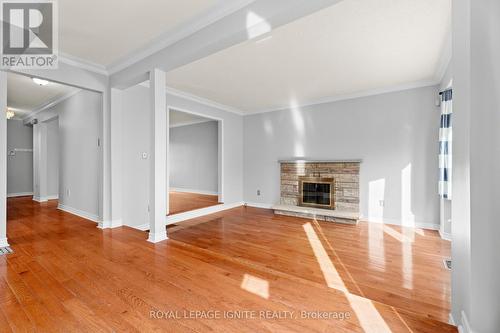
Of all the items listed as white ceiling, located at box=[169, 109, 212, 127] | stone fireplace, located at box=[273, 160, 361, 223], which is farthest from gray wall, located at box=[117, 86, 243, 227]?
stone fireplace, located at box=[273, 160, 361, 223]

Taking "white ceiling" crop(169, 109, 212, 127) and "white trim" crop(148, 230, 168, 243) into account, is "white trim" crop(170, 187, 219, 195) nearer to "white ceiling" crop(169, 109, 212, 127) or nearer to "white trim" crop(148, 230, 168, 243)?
"white ceiling" crop(169, 109, 212, 127)

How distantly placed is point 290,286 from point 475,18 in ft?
6.84

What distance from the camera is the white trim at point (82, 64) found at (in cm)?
316

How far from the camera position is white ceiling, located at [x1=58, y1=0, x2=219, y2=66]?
221cm

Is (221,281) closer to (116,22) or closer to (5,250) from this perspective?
(5,250)

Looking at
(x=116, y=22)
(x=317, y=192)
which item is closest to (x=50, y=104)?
(x=116, y=22)

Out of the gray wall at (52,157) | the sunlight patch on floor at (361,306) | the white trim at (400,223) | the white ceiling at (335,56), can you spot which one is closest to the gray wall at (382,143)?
the white trim at (400,223)

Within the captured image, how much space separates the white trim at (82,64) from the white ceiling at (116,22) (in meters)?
0.10

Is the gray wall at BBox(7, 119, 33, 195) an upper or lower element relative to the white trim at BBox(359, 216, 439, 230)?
upper

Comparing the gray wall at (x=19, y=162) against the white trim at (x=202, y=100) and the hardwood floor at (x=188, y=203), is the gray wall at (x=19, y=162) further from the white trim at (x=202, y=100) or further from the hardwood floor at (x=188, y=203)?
the white trim at (x=202, y=100)

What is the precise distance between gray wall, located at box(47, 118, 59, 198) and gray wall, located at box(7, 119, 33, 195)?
4.98 feet

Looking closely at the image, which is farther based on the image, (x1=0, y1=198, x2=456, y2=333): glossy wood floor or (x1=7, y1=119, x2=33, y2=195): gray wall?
(x1=7, y1=119, x2=33, y2=195): gray wall

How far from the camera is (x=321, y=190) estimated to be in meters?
5.27

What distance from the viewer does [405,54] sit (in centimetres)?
315
